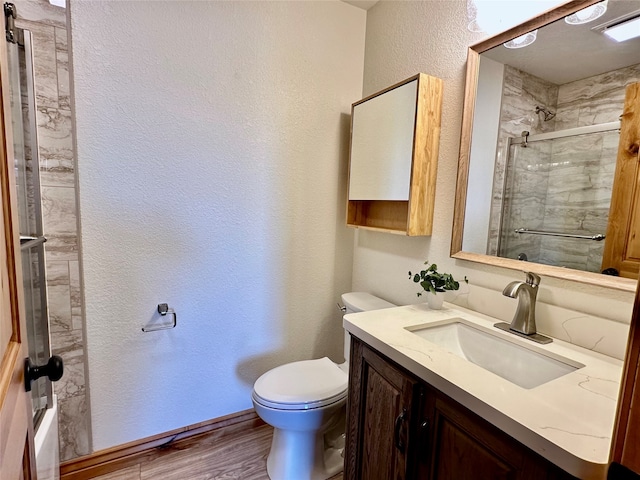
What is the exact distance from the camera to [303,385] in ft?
5.00

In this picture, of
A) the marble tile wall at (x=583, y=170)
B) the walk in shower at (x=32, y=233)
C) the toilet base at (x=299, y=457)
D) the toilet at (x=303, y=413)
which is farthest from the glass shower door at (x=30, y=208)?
the marble tile wall at (x=583, y=170)

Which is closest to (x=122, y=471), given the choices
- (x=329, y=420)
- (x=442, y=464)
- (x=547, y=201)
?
(x=329, y=420)

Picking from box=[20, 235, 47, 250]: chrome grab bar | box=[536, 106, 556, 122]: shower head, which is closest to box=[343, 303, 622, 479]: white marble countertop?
box=[536, 106, 556, 122]: shower head

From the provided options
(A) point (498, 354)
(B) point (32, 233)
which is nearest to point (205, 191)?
(B) point (32, 233)

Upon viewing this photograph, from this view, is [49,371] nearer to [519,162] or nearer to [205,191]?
[205,191]

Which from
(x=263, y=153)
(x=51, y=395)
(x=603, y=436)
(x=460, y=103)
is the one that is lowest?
(x=51, y=395)

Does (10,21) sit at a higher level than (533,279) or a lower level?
higher

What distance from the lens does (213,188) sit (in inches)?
66.0

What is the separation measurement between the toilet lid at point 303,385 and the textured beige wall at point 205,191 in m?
0.33

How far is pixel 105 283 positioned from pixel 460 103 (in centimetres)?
177

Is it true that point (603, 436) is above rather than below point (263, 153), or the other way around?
below

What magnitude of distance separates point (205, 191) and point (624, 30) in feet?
5.46

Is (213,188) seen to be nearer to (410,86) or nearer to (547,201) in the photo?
(410,86)

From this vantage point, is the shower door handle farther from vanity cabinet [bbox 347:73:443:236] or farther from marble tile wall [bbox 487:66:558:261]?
marble tile wall [bbox 487:66:558:261]
